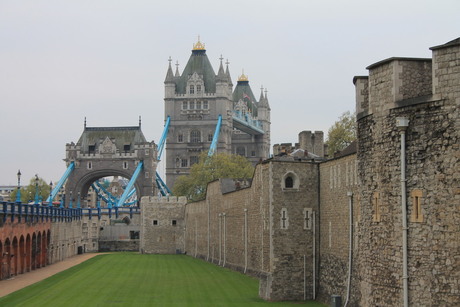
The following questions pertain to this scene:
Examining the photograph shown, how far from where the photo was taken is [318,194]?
3116 centimetres

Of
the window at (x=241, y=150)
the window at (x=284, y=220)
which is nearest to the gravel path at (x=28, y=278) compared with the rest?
the window at (x=284, y=220)

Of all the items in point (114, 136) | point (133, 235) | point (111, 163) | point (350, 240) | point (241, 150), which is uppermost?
point (241, 150)

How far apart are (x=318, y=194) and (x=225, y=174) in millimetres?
70334

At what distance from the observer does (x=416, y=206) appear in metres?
12.7

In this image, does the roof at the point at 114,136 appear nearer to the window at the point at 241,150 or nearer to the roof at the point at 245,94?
the window at the point at 241,150

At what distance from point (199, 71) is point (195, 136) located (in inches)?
526

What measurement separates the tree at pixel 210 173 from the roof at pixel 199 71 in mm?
46929

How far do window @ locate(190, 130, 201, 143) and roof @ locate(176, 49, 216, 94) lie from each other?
7900 mm

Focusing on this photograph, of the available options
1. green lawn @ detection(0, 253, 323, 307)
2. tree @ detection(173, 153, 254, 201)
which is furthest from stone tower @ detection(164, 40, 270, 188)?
green lawn @ detection(0, 253, 323, 307)

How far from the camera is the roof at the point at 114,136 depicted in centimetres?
13112

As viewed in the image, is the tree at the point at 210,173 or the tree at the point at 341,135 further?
the tree at the point at 210,173

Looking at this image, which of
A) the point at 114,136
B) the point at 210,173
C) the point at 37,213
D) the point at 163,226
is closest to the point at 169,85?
the point at 114,136

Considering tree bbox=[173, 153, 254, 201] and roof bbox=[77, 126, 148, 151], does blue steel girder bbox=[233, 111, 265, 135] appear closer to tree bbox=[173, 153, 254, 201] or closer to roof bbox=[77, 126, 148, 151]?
roof bbox=[77, 126, 148, 151]

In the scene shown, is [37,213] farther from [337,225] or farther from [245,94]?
[245,94]
